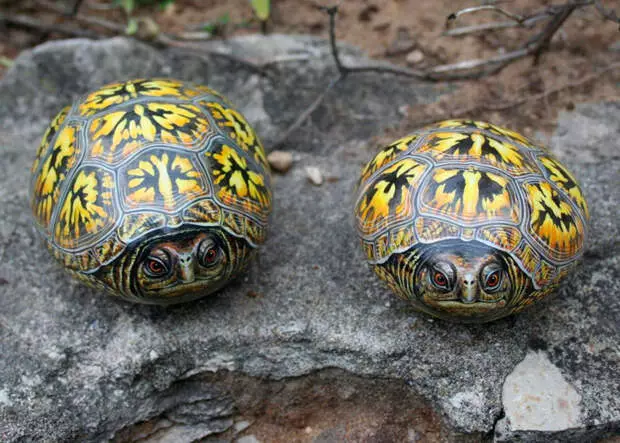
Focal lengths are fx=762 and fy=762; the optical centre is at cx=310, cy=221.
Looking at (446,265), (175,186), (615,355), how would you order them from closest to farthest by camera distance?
(446,265), (175,186), (615,355)

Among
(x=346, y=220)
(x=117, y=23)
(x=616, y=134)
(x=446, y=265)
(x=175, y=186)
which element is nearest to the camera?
(x=446, y=265)

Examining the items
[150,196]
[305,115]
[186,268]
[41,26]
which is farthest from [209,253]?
[41,26]

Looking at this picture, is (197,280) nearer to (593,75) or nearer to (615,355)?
(615,355)

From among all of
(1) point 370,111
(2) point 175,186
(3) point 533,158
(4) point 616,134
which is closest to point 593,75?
(4) point 616,134

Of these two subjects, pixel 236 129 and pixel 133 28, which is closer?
pixel 236 129

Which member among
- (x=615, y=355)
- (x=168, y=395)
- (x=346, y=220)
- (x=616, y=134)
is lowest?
(x=168, y=395)

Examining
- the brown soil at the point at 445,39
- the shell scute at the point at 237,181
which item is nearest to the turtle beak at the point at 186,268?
the shell scute at the point at 237,181

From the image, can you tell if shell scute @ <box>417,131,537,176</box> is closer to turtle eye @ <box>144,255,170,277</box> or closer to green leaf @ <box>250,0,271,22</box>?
turtle eye @ <box>144,255,170,277</box>

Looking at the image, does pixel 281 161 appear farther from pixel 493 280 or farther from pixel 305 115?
pixel 493 280
